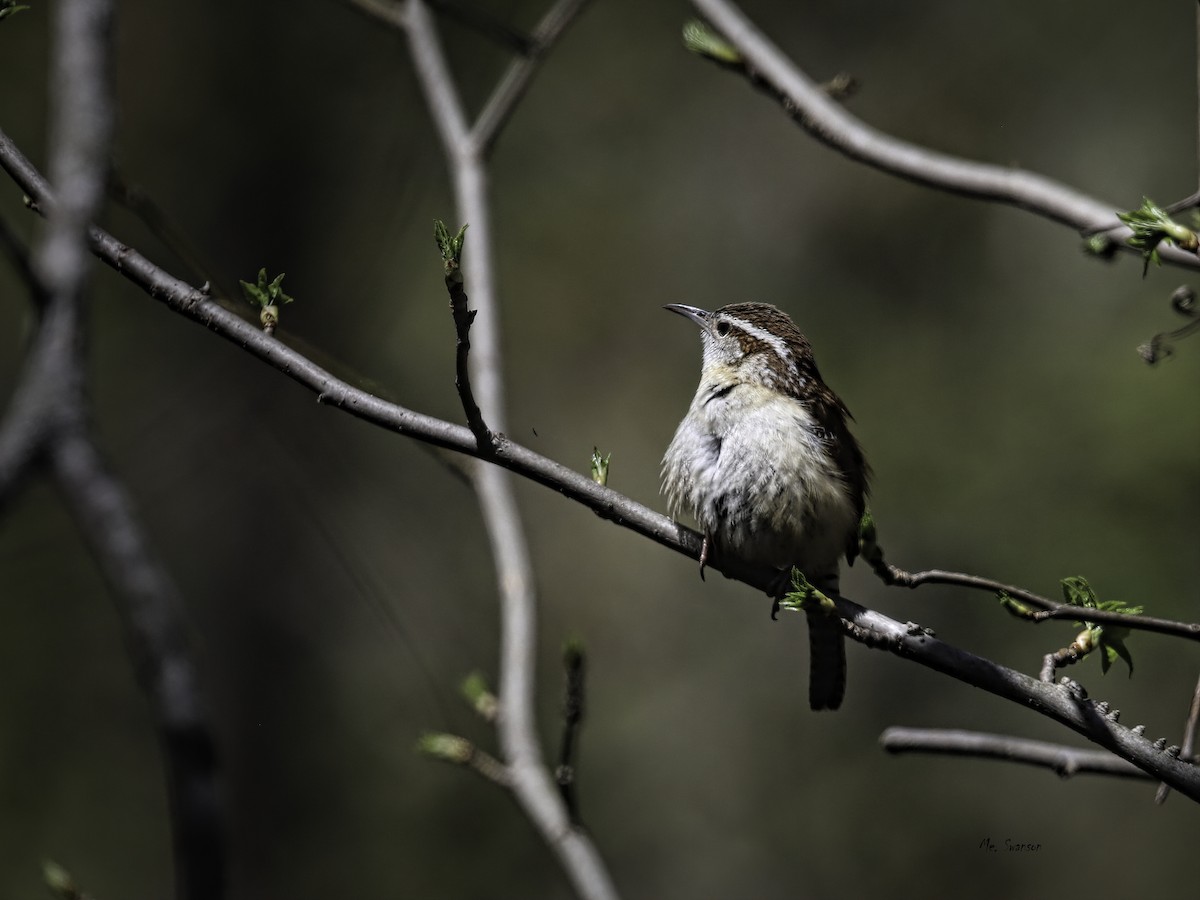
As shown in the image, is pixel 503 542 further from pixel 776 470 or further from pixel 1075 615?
pixel 1075 615

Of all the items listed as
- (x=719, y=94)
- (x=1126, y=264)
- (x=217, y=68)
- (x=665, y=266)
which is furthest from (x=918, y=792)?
(x=217, y=68)

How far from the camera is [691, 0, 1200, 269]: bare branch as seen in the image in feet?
10.1

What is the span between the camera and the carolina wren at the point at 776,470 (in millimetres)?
3764

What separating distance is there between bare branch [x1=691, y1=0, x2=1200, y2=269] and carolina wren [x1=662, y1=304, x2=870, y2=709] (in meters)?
0.98

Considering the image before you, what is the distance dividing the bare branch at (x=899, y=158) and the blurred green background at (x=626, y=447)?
2.45 metres

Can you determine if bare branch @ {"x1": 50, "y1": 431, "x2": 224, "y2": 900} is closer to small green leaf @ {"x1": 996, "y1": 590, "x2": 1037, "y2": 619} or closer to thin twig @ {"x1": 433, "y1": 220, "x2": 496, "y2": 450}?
thin twig @ {"x1": 433, "y1": 220, "x2": 496, "y2": 450}

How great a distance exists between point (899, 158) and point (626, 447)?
19.6ft

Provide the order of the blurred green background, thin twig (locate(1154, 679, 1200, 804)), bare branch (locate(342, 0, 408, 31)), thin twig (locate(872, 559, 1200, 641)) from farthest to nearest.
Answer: the blurred green background < bare branch (locate(342, 0, 408, 31)) < thin twig (locate(1154, 679, 1200, 804)) < thin twig (locate(872, 559, 1200, 641))

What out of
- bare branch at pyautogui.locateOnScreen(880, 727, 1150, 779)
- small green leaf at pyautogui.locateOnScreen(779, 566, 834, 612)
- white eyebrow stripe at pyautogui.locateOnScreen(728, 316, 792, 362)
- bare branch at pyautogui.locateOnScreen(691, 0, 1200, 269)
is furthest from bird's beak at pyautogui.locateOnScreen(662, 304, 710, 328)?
bare branch at pyautogui.locateOnScreen(880, 727, 1150, 779)

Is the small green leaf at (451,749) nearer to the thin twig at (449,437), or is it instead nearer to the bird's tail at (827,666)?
the thin twig at (449,437)

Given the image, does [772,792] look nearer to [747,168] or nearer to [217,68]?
[747,168]

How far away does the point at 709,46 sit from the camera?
363 centimetres

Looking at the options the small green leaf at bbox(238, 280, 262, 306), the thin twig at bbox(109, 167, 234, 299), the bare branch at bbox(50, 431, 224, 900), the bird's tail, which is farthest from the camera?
the bird's tail

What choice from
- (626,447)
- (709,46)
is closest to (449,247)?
(709,46)
